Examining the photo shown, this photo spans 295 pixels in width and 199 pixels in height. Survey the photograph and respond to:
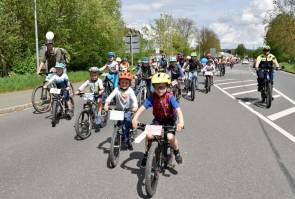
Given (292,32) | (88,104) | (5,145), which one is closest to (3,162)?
(5,145)

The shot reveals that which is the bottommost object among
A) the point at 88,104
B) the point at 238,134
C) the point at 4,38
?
the point at 238,134

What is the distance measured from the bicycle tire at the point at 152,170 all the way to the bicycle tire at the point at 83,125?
130 inches

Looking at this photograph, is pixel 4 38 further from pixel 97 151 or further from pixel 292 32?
pixel 292 32

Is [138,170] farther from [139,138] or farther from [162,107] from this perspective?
[139,138]

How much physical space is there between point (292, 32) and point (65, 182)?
65675mm

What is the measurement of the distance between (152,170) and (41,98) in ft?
25.4

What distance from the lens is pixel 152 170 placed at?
521cm

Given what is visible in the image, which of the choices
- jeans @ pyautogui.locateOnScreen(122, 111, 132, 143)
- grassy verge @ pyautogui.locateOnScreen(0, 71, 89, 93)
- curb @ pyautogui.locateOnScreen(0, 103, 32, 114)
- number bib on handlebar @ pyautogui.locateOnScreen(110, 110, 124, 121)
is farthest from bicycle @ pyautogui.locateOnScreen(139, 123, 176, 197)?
grassy verge @ pyautogui.locateOnScreen(0, 71, 89, 93)

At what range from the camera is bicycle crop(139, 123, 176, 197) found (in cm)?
504

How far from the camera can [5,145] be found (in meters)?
8.05

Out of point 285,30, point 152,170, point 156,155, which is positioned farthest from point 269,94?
point 285,30

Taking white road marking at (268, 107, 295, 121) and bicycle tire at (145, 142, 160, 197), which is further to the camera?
white road marking at (268, 107, 295, 121)

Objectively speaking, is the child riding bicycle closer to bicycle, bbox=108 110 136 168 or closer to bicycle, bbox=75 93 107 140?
bicycle, bbox=108 110 136 168

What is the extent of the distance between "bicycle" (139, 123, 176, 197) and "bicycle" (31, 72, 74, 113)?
652cm
